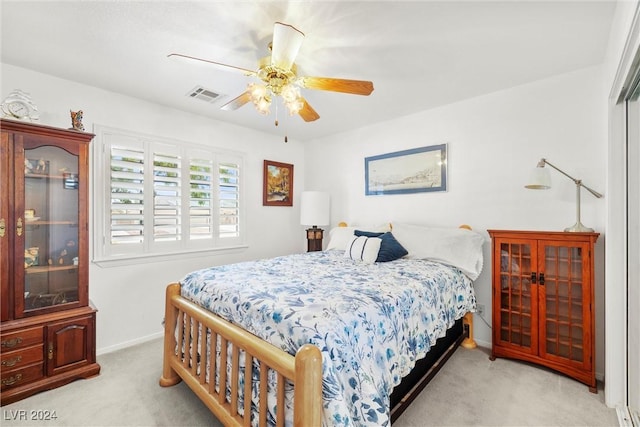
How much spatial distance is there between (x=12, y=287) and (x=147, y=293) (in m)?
1.08

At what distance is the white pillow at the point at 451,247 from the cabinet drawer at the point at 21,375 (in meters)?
3.13

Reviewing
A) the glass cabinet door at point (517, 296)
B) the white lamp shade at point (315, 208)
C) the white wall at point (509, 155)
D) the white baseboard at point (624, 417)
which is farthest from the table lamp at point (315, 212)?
the white baseboard at point (624, 417)

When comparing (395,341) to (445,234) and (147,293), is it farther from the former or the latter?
(147,293)

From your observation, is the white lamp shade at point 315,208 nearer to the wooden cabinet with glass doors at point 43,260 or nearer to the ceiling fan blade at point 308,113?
the ceiling fan blade at point 308,113

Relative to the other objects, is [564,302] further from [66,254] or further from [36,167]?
[36,167]

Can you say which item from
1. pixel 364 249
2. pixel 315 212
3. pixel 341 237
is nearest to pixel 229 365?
pixel 364 249

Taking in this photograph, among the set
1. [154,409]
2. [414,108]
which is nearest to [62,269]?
[154,409]

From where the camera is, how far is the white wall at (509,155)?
227cm

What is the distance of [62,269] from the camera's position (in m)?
2.25

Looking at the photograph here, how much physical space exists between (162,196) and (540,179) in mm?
3552

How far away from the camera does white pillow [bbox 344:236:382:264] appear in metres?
2.68

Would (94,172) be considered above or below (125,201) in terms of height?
above

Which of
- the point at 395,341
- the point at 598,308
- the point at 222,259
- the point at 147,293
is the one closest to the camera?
the point at 395,341

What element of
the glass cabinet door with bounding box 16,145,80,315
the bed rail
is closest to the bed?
the bed rail
